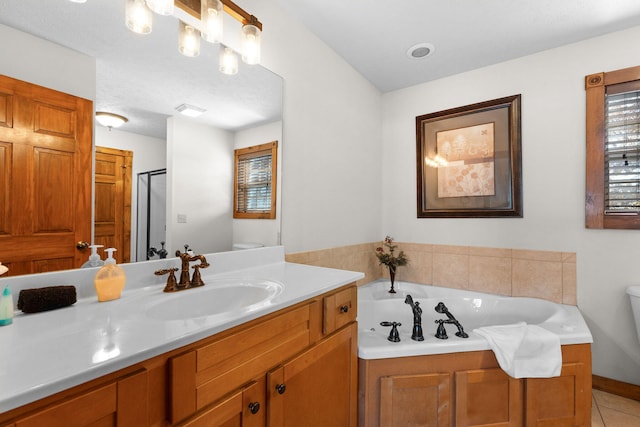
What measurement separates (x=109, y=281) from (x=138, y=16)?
0.98m

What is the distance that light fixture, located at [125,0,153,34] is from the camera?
1.11m

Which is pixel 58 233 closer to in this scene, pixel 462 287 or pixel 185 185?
pixel 185 185

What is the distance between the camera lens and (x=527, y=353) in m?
1.46

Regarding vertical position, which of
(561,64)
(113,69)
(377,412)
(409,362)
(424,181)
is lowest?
(377,412)

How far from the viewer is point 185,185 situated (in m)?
1.39

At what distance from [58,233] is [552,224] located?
281 centimetres

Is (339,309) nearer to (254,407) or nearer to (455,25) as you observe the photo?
(254,407)

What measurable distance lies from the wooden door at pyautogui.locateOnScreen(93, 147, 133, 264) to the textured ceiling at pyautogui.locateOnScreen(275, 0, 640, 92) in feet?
4.35

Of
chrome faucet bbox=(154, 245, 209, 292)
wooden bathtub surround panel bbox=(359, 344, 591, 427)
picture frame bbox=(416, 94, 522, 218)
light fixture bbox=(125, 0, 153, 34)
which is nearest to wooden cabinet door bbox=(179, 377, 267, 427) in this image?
chrome faucet bbox=(154, 245, 209, 292)

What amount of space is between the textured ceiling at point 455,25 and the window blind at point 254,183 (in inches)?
37.9

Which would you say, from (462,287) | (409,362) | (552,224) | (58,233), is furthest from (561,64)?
(58,233)

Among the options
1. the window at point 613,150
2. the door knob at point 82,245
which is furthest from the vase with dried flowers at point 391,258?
the door knob at point 82,245

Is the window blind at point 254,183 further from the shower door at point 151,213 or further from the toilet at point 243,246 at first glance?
the shower door at point 151,213

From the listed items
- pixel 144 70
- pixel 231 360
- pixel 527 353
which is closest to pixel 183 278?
pixel 231 360
